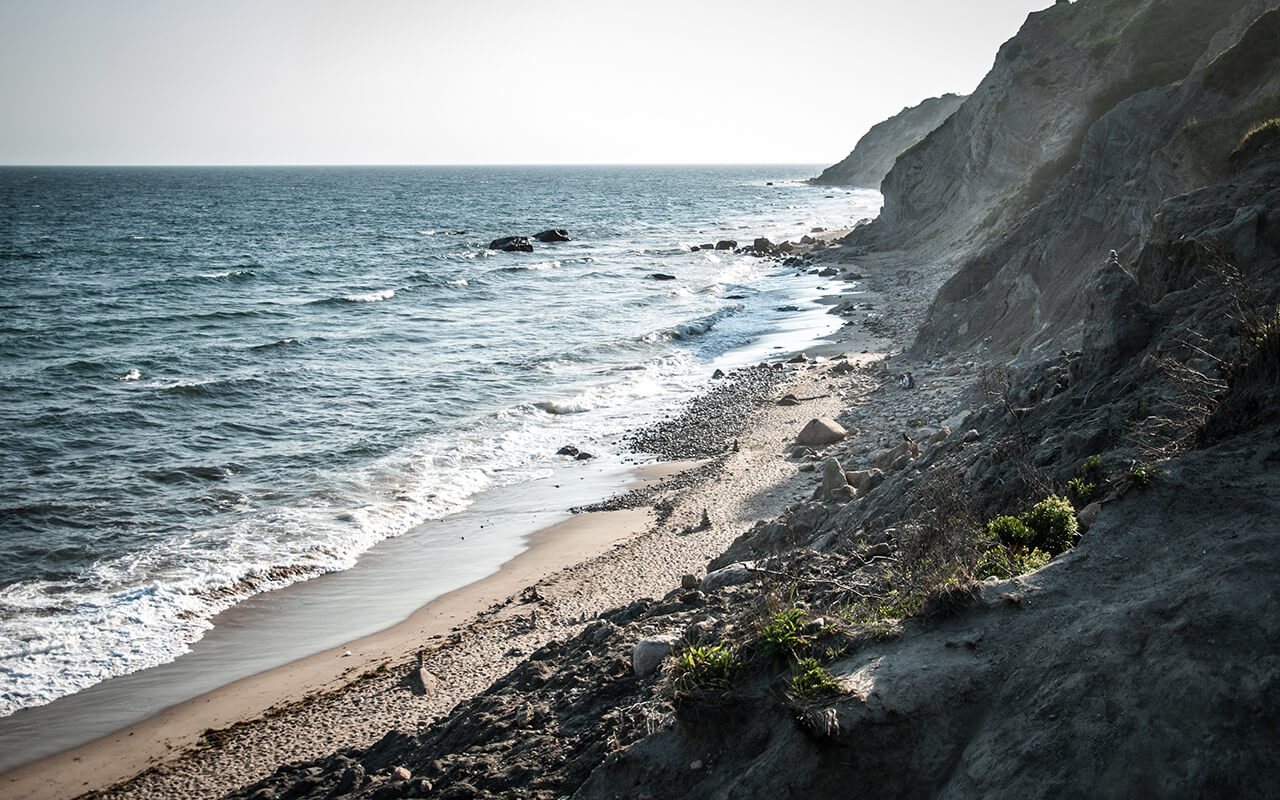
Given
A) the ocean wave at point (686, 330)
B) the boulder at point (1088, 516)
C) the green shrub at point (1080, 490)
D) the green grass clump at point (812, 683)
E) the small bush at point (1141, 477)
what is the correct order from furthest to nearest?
the ocean wave at point (686, 330) → the green shrub at point (1080, 490) → the boulder at point (1088, 516) → the small bush at point (1141, 477) → the green grass clump at point (812, 683)

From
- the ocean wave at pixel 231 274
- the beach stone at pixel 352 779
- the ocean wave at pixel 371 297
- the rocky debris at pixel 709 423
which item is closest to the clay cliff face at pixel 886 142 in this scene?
the ocean wave at pixel 371 297

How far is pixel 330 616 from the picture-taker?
49.2 feet

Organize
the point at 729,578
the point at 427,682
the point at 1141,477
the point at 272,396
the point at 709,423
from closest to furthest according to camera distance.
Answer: the point at 1141,477, the point at 729,578, the point at 427,682, the point at 709,423, the point at 272,396

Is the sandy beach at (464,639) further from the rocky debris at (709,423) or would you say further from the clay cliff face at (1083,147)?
the clay cliff face at (1083,147)

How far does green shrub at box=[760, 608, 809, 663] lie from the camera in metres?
7.15

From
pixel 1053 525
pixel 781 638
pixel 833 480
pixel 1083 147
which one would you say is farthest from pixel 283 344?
pixel 1053 525

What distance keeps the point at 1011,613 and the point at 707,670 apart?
107 inches

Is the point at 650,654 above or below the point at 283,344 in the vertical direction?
below

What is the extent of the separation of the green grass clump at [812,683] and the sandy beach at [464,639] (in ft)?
21.3

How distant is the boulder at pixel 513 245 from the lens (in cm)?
7588

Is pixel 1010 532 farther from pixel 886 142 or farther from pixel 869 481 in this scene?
pixel 886 142

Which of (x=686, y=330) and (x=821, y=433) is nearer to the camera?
(x=821, y=433)

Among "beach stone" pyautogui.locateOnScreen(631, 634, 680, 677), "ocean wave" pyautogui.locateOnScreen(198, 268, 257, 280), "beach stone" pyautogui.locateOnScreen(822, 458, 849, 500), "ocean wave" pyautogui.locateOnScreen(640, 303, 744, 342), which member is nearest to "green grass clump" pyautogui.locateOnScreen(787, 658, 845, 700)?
"beach stone" pyautogui.locateOnScreen(631, 634, 680, 677)

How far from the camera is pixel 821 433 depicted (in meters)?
21.1
